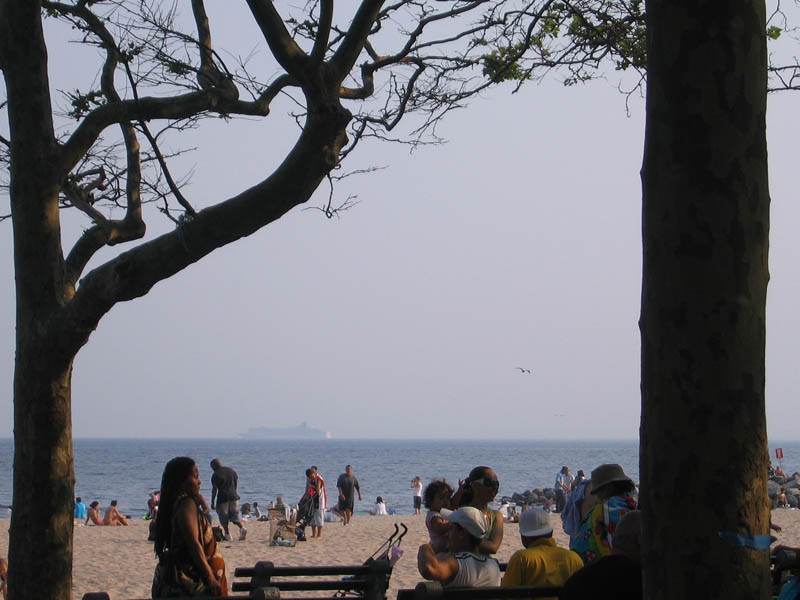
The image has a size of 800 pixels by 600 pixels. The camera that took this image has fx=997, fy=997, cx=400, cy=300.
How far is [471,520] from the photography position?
5105 mm

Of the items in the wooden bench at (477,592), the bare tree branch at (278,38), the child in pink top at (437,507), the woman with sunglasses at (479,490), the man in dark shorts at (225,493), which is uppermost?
the bare tree branch at (278,38)

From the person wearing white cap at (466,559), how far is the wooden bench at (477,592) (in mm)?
626

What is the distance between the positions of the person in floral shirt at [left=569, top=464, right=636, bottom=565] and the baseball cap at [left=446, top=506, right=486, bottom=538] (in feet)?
2.43

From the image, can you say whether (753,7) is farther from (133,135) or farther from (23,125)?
(133,135)

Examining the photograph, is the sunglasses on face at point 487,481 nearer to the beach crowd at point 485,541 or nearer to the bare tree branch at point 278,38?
the beach crowd at point 485,541

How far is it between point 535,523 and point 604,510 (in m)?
0.49

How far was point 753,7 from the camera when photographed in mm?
2844

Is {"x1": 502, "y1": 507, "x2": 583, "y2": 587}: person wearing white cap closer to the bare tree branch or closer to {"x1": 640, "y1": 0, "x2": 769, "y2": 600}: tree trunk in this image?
{"x1": 640, "y1": 0, "x2": 769, "y2": 600}: tree trunk

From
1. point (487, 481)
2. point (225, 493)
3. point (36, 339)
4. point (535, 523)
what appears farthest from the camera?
point (225, 493)

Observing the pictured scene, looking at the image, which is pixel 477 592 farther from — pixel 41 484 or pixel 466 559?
pixel 41 484

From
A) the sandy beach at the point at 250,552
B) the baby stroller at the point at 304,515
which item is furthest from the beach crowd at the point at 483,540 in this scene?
the baby stroller at the point at 304,515

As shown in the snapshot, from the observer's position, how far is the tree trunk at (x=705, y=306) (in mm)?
2664

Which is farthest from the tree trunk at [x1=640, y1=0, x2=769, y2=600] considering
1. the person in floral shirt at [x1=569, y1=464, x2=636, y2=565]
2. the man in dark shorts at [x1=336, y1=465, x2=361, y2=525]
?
the man in dark shorts at [x1=336, y1=465, x2=361, y2=525]

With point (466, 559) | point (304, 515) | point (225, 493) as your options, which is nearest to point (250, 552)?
point (225, 493)
